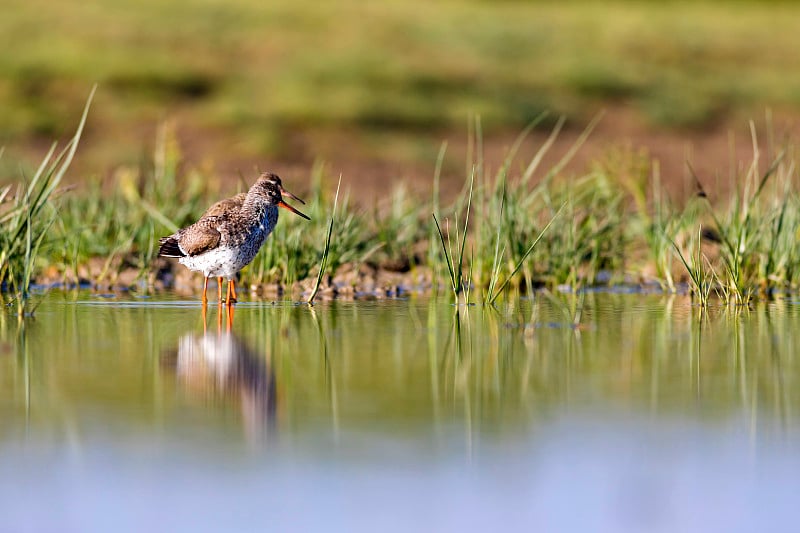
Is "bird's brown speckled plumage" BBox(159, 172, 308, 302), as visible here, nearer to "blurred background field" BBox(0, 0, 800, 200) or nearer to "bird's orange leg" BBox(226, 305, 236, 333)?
"bird's orange leg" BBox(226, 305, 236, 333)

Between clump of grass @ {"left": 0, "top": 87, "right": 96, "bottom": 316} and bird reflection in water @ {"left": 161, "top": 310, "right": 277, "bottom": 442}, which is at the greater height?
clump of grass @ {"left": 0, "top": 87, "right": 96, "bottom": 316}

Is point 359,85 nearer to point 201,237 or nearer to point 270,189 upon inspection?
point 270,189

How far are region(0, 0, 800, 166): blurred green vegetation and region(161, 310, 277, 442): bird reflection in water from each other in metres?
10.8

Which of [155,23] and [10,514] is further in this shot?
[155,23]

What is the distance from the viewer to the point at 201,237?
26.0 ft

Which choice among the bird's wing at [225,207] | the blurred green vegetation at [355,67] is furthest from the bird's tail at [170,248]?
the blurred green vegetation at [355,67]

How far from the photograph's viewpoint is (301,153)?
19016mm

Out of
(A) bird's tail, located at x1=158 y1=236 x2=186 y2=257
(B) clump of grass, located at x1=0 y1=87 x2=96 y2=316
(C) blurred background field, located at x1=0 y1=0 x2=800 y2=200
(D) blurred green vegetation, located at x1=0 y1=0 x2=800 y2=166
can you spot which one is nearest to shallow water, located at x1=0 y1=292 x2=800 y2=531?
(B) clump of grass, located at x1=0 y1=87 x2=96 y2=316

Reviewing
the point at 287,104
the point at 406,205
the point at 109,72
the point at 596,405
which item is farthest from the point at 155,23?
the point at 596,405

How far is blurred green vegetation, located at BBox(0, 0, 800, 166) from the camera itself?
20625 millimetres

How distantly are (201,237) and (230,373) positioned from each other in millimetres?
2482

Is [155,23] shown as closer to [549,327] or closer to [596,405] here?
[549,327]

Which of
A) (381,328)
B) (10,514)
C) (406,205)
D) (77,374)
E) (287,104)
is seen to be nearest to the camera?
(10,514)

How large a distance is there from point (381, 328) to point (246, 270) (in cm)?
237
